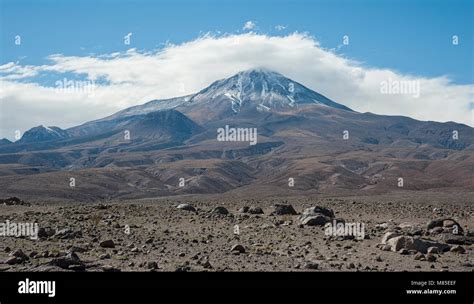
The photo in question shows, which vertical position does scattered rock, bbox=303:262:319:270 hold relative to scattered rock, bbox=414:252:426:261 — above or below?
above

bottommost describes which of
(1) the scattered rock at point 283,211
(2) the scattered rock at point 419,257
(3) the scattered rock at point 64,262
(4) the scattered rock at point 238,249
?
(2) the scattered rock at point 419,257

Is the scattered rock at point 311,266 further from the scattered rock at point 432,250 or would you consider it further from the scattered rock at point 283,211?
the scattered rock at point 283,211

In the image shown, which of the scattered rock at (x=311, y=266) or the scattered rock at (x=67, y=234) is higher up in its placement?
the scattered rock at (x=67, y=234)

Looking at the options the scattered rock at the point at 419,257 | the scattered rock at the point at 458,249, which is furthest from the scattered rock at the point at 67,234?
the scattered rock at the point at 458,249

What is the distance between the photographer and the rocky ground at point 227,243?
1574cm

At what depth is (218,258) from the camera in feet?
56.0

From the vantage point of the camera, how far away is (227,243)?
2061cm

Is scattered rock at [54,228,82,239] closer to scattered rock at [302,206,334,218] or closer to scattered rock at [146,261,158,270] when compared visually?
scattered rock at [146,261,158,270]

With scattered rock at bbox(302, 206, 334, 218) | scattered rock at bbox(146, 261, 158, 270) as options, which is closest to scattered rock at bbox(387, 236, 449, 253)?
scattered rock at bbox(146, 261, 158, 270)

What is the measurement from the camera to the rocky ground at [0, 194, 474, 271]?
620 inches

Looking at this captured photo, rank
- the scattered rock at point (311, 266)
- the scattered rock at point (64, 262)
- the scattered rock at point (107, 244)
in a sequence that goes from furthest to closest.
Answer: the scattered rock at point (107, 244) → the scattered rock at point (311, 266) → the scattered rock at point (64, 262)
